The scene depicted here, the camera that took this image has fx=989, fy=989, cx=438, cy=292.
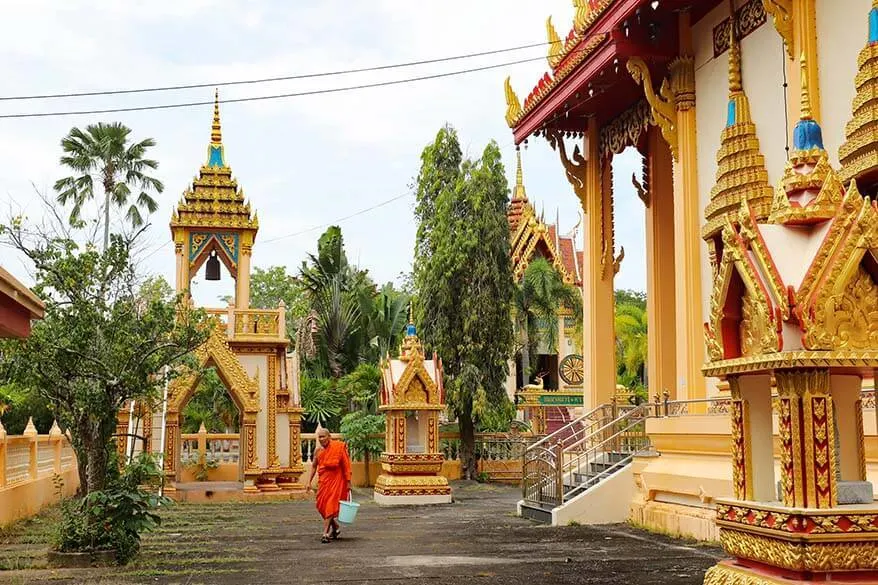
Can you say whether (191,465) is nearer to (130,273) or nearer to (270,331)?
(270,331)

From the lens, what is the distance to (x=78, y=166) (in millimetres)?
31516

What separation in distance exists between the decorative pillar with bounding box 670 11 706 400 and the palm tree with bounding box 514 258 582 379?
1676 centimetres

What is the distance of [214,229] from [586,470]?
11.2m

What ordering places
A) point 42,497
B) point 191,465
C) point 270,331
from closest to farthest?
point 42,497, point 270,331, point 191,465

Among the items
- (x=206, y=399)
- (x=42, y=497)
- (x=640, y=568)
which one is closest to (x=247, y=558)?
(x=640, y=568)

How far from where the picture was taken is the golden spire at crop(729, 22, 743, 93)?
11695 mm

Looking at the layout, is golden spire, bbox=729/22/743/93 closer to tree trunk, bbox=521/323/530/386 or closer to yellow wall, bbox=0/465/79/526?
yellow wall, bbox=0/465/79/526

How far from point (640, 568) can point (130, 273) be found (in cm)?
619

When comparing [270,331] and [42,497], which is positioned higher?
[270,331]

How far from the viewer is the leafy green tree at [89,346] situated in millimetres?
9938

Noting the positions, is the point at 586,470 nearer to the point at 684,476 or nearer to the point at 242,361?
the point at 684,476

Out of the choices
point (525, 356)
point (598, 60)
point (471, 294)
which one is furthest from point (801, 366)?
point (525, 356)

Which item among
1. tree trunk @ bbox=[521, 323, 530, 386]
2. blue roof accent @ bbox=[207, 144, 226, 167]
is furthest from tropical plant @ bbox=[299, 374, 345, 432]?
tree trunk @ bbox=[521, 323, 530, 386]

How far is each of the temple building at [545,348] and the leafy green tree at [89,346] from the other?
71.3 feet
